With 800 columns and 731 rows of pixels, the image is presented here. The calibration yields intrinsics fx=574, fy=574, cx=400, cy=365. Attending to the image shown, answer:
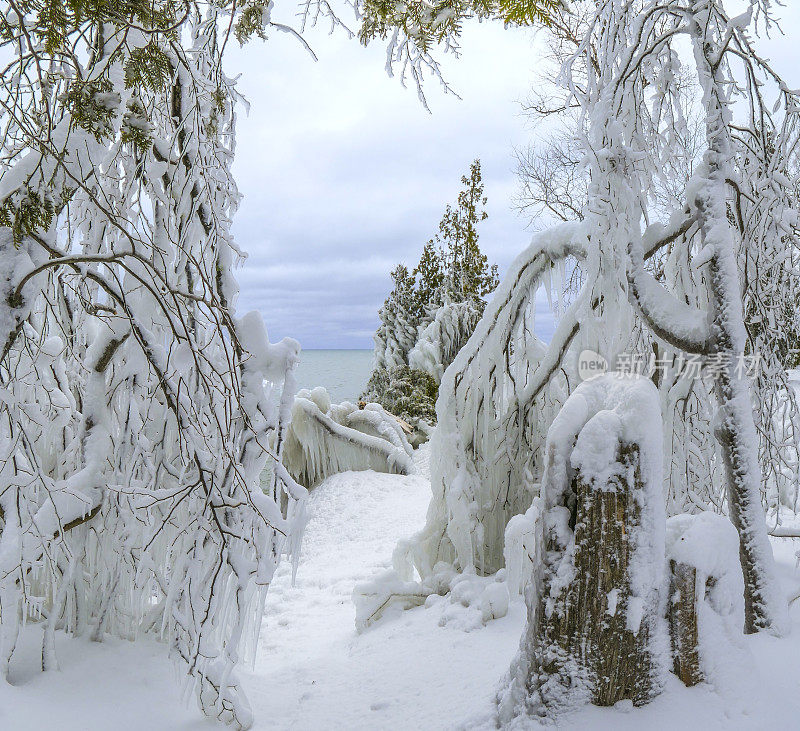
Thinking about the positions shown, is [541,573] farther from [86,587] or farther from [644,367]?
[86,587]

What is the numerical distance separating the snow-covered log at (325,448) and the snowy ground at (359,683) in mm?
4425

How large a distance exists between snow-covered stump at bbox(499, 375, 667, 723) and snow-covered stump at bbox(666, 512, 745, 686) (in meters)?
0.08

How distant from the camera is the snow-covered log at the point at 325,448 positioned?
9.72 m

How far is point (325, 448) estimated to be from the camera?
996 cm

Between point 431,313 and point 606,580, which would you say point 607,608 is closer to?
point 606,580

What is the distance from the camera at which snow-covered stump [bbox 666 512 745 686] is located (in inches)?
89.2

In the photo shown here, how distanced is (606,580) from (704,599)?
19.4 inches

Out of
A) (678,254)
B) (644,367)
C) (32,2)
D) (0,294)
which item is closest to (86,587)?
(0,294)

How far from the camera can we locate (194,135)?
246 centimetres

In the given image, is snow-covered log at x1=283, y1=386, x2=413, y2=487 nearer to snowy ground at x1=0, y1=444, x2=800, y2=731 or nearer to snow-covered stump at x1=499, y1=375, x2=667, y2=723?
snowy ground at x1=0, y1=444, x2=800, y2=731

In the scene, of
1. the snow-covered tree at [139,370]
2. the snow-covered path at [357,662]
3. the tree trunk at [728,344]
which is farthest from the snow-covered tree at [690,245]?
the snow-covered tree at [139,370]

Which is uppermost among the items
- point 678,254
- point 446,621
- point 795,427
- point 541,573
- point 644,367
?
point 678,254

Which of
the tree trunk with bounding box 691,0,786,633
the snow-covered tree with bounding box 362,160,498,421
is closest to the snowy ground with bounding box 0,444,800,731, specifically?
the tree trunk with bounding box 691,0,786,633

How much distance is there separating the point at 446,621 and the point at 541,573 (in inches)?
79.0
